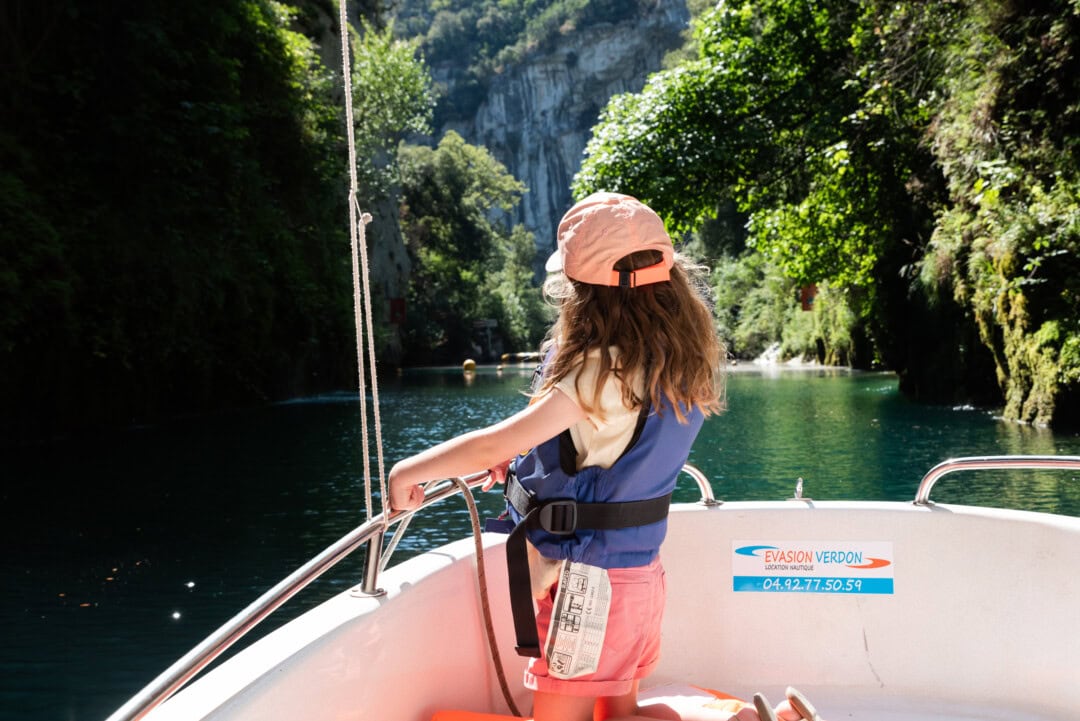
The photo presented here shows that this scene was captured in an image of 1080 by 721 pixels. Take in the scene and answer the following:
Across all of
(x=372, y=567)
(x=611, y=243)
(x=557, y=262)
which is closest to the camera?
(x=611, y=243)

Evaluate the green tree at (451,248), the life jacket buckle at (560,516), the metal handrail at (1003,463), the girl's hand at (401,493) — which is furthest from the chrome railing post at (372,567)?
the green tree at (451,248)

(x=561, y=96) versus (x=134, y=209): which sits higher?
(x=561, y=96)

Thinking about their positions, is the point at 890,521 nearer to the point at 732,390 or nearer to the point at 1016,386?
the point at 1016,386

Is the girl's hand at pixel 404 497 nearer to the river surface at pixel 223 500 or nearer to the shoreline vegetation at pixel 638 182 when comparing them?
the river surface at pixel 223 500

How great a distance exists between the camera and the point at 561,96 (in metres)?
98.9

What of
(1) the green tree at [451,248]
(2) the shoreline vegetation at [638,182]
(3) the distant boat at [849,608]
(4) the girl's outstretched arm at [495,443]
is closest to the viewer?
(4) the girl's outstretched arm at [495,443]

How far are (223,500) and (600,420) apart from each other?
7.91 m

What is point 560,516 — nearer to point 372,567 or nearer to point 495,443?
point 495,443

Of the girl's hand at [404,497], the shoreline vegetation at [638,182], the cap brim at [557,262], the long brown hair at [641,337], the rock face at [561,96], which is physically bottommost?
the girl's hand at [404,497]

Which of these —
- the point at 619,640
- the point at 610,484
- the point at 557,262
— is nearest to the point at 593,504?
the point at 610,484

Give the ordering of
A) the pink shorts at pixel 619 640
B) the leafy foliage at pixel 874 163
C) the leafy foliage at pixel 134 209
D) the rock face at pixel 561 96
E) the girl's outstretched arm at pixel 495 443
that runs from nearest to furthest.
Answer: the girl's outstretched arm at pixel 495 443
the pink shorts at pixel 619 640
the leafy foliage at pixel 874 163
the leafy foliage at pixel 134 209
the rock face at pixel 561 96

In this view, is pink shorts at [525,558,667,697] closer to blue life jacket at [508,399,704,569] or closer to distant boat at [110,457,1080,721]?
blue life jacket at [508,399,704,569]

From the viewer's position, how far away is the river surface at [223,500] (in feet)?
16.9

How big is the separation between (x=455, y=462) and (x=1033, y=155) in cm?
1147
